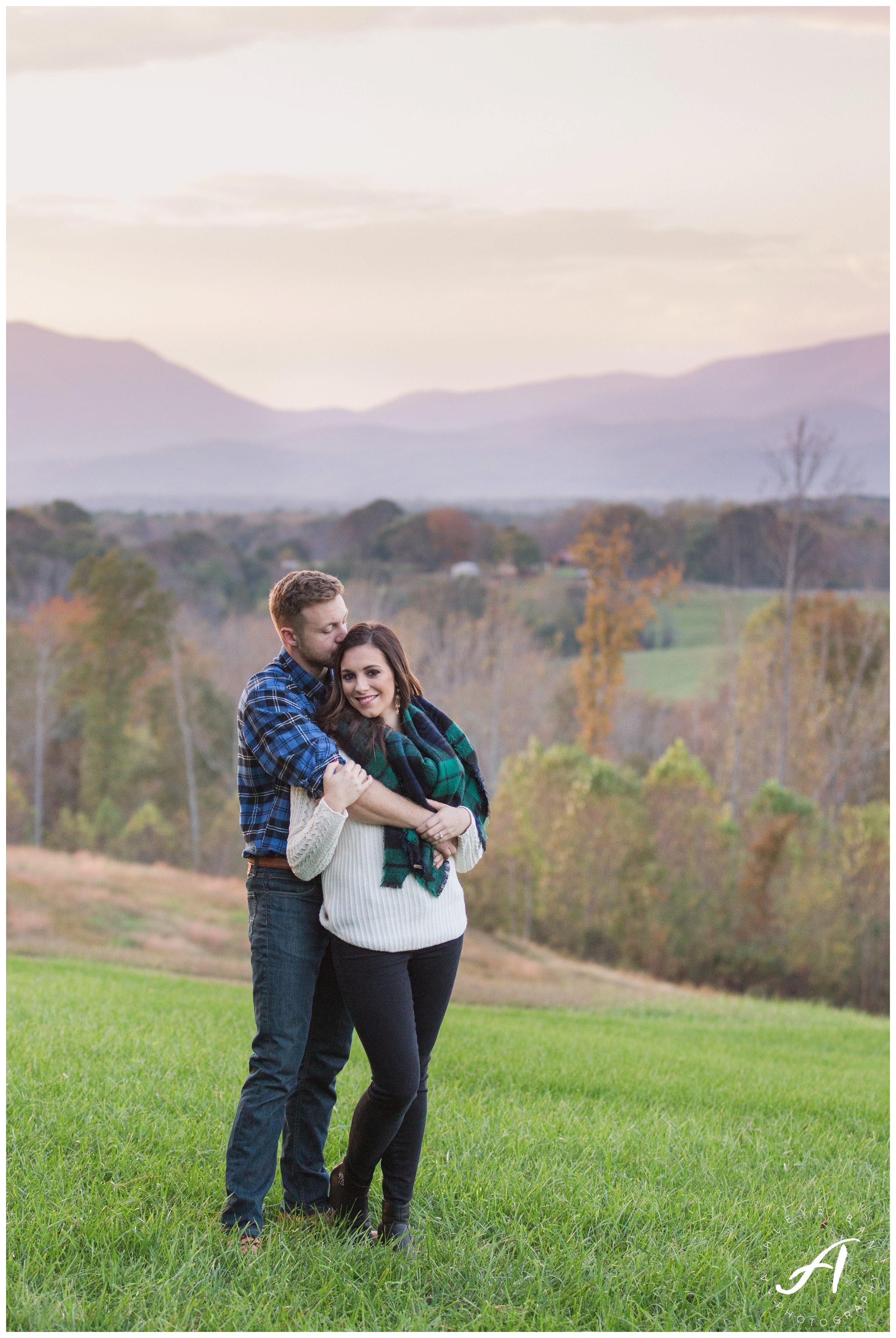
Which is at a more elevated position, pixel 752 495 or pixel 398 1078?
pixel 752 495

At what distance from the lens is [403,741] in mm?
3500

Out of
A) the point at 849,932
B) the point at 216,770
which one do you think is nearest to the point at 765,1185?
the point at 849,932

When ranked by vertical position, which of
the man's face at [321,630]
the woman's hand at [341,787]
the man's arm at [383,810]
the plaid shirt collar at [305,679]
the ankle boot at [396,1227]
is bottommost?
the ankle boot at [396,1227]

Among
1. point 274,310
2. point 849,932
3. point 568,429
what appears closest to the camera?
point 849,932

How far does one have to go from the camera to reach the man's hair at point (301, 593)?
11.6ft

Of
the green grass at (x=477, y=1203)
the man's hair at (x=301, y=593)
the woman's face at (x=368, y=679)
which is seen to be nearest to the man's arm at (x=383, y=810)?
the woman's face at (x=368, y=679)

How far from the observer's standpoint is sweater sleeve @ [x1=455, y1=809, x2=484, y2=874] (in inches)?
141

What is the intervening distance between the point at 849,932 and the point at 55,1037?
2319 cm

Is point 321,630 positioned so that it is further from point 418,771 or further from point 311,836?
point 311,836

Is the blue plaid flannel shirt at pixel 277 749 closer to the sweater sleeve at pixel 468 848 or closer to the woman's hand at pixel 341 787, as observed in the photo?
the woman's hand at pixel 341 787

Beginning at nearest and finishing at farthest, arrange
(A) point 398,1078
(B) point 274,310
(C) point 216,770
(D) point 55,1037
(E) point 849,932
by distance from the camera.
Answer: (A) point 398,1078 → (D) point 55,1037 → (E) point 849,932 → (C) point 216,770 → (B) point 274,310

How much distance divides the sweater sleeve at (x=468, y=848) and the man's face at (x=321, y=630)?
2.16ft

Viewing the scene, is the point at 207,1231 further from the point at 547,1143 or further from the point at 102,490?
the point at 102,490

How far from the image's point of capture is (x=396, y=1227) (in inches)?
140
